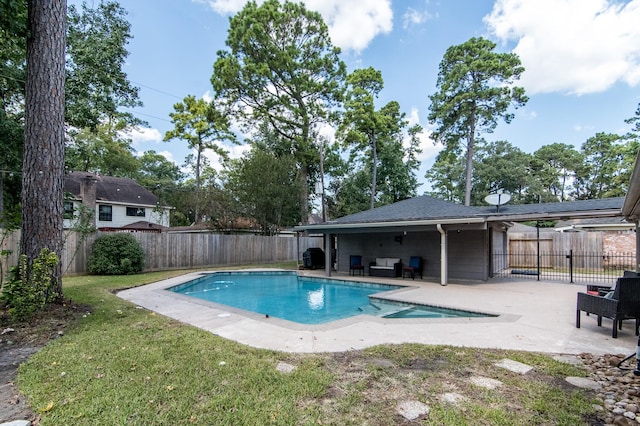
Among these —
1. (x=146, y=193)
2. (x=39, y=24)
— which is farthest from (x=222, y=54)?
(x=39, y=24)

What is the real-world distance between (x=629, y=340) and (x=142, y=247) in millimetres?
14651

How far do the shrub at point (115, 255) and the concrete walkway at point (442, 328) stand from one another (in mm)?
4996

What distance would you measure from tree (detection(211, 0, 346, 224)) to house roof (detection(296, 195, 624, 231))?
8.80 metres

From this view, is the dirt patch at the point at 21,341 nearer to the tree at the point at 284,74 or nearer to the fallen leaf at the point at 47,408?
the fallen leaf at the point at 47,408

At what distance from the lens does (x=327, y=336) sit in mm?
4785

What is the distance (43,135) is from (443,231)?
9.76m

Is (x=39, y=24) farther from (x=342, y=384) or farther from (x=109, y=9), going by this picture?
(x=109, y=9)

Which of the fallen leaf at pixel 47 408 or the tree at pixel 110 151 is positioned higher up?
the tree at pixel 110 151

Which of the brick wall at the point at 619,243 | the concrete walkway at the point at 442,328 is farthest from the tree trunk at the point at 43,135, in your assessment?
the brick wall at the point at 619,243

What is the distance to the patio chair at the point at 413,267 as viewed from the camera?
11882 mm

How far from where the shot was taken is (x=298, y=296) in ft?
34.1

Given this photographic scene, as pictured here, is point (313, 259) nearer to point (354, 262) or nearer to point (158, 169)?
point (354, 262)

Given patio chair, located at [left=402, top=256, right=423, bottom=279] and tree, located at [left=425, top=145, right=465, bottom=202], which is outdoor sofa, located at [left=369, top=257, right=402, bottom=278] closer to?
patio chair, located at [left=402, top=256, right=423, bottom=279]

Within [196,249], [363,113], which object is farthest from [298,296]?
[363,113]
